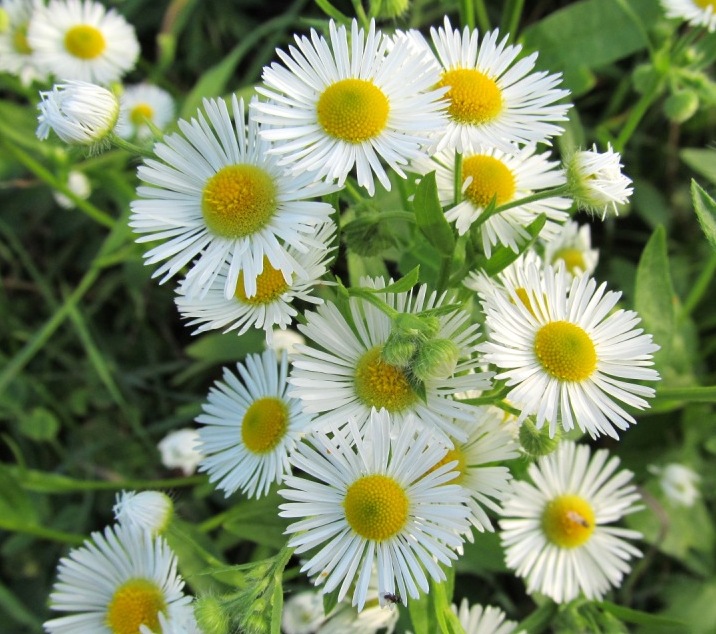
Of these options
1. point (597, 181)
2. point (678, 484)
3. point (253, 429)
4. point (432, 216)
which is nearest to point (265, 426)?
point (253, 429)

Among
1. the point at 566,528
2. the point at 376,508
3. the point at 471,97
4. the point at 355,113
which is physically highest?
the point at 471,97

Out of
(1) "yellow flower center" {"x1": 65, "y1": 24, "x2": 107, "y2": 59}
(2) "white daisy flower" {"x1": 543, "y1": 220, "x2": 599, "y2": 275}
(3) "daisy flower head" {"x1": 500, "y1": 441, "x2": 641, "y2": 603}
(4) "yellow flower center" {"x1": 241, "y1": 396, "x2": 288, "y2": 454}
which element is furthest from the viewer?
(1) "yellow flower center" {"x1": 65, "y1": 24, "x2": 107, "y2": 59}

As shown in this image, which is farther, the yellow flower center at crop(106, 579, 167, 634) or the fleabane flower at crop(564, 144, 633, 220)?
the yellow flower center at crop(106, 579, 167, 634)

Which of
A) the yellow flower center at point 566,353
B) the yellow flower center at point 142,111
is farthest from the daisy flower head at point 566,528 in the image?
the yellow flower center at point 142,111

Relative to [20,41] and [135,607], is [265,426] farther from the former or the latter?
[20,41]

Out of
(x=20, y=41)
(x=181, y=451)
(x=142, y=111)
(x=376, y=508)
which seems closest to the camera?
(x=376, y=508)

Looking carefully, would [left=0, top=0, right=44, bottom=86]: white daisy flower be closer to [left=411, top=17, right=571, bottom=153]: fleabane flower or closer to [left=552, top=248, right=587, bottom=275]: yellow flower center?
[left=411, top=17, right=571, bottom=153]: fleabane flower

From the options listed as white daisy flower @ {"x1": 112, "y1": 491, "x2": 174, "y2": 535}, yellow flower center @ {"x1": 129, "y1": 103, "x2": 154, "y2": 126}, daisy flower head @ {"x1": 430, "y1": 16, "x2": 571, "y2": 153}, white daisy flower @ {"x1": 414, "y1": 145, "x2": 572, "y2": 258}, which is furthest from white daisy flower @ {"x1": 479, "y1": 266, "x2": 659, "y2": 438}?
yellow flower center @ {"x1": 129, "y1": 103, "x2": 154, "y2": 126}
